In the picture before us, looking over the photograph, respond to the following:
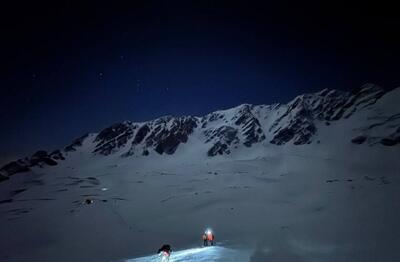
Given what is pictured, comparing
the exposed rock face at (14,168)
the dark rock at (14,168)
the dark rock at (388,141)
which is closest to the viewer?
the dark rock at (388,141)

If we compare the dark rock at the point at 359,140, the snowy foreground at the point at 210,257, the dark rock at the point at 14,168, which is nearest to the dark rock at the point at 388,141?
the dark rock at the point at 359,140

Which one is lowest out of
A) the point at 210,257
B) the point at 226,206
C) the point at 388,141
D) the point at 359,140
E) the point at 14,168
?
the point at 226,206

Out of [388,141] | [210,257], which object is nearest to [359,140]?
[388,141]

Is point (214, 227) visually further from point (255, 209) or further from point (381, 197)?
point (381, 197)

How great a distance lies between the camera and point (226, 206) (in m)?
90.8

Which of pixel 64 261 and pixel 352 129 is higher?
pixel 352 129

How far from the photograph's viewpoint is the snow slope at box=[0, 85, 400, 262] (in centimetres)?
4180

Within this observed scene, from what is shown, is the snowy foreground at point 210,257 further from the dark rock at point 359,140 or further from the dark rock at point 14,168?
the dark rock at point 14,168

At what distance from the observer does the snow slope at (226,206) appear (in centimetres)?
4180

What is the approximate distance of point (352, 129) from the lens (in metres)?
199

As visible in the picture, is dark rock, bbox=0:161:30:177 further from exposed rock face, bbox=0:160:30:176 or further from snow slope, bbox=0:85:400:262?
snow slope, bbox=0:85:400:262

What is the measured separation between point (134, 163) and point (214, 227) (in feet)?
442

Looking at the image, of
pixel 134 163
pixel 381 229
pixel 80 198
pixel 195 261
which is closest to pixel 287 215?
pixel 381 229

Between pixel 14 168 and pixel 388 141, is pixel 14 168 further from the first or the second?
pixel 388 141
